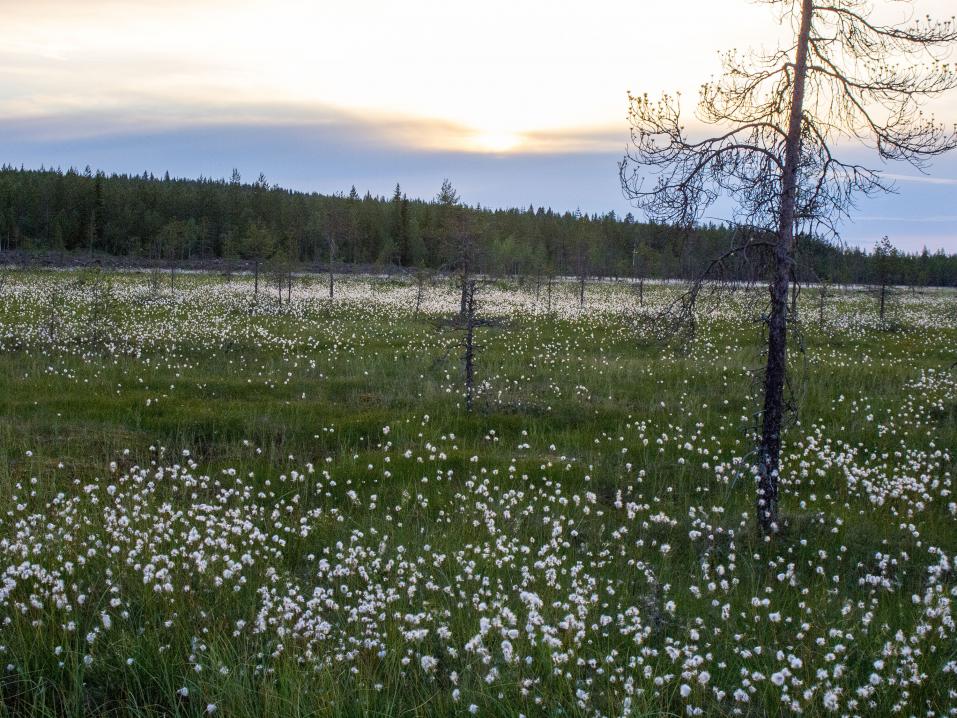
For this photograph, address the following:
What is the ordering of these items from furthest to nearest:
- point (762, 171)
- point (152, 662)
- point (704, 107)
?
point (704, 107), point (762, 171), point (152, 662)

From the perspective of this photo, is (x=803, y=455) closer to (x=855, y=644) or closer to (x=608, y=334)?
(x=855, y=644)

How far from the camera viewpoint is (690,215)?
28.7 feet

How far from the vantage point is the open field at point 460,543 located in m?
4.85

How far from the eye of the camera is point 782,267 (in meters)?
7.90

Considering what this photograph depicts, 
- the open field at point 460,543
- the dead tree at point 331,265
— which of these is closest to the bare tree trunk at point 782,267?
the open field at point 460,543

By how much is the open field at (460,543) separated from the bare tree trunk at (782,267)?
45 cm

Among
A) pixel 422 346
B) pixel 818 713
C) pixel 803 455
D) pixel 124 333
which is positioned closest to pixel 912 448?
pixel 803 455

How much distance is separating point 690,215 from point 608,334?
17189 millimetres

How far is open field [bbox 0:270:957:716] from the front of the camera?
4852 millimetres

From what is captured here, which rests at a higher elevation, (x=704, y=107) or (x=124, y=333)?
(x=704, y=107)

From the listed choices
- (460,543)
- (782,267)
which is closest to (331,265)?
(782,267)

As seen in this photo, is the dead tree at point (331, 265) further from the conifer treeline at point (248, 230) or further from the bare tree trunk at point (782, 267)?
the bare tree trunk at point (782, 267)

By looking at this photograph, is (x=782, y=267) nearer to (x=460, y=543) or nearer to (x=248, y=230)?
(x=460, y=543)

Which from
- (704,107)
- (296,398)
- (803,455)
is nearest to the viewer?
(704,107)
